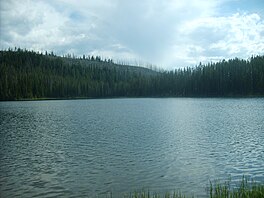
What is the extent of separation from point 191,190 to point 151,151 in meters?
13.0

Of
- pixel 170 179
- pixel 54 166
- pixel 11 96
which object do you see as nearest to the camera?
pixel 170 179

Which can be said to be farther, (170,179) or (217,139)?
(217,139)

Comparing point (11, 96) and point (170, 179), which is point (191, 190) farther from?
point (11, 96)

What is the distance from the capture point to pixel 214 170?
82.5 feet

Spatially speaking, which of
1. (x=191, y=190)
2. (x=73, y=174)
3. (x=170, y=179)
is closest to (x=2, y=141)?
(x=73, y=174)

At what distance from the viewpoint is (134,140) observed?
40500mm

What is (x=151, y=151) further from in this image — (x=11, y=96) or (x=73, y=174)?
(x=11, y=96)

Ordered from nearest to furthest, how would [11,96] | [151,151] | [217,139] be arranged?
1. [151,151]
2. [217,139]
3. [11,96]

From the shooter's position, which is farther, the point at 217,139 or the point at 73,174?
the point at 217,139

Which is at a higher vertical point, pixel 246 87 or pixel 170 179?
pixel 246 87

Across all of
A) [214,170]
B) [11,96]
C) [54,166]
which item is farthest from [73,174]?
[11,96]

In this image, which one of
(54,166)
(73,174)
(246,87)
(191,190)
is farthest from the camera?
(246,87)

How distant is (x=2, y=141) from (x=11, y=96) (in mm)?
166359

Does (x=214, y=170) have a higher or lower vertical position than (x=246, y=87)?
lower
